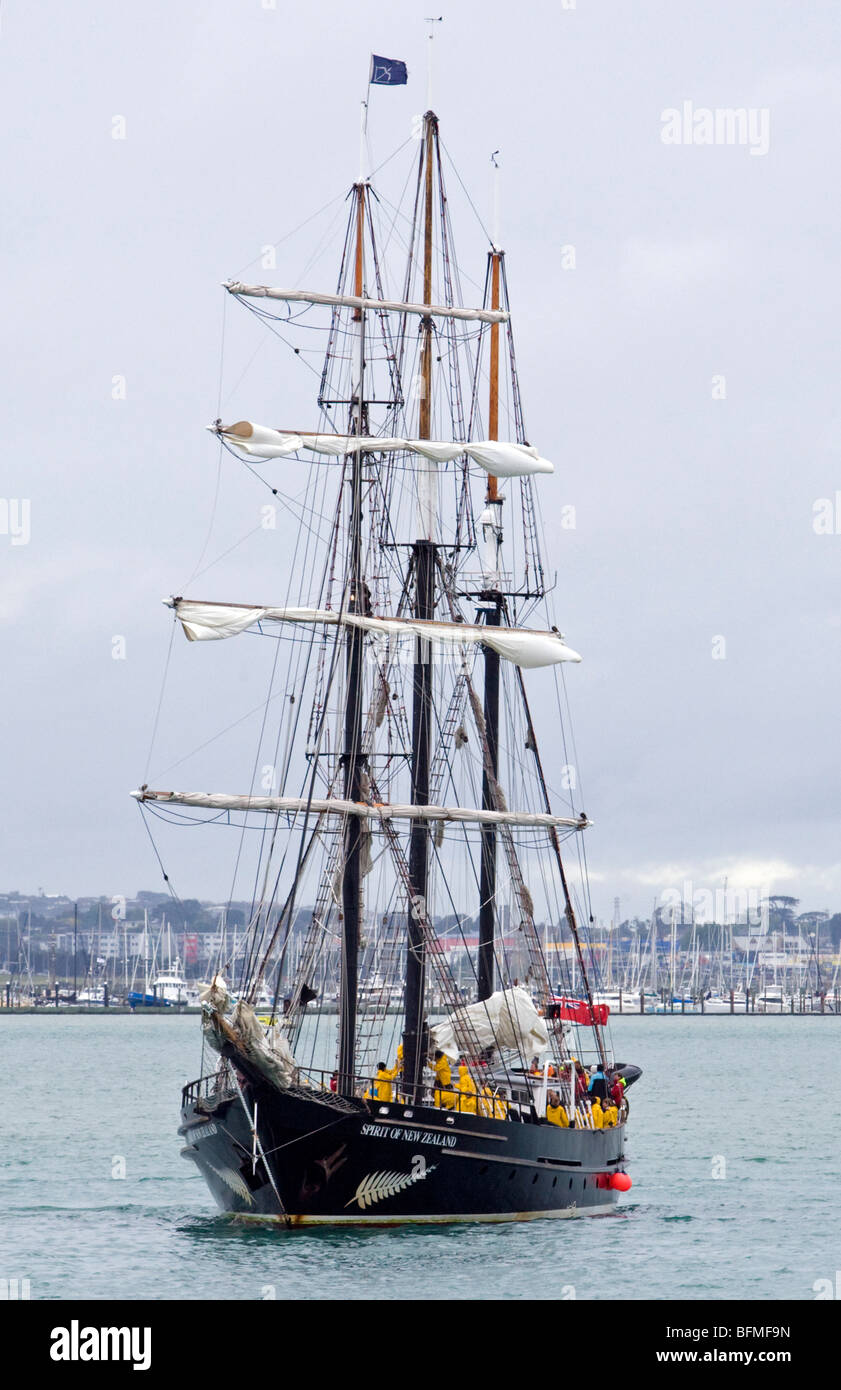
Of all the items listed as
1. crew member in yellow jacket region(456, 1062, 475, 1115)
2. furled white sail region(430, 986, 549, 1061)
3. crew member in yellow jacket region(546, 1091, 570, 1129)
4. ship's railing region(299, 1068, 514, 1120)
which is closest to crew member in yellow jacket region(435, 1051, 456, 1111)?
ship's railing region(299, 1068, 514, 1120)

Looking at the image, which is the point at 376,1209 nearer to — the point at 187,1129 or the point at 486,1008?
the point at 187,1129

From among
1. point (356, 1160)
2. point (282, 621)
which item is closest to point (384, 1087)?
point (356, 1160)

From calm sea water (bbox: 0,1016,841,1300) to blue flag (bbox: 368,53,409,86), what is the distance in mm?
28810

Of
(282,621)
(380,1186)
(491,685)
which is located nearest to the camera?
(380,1186)

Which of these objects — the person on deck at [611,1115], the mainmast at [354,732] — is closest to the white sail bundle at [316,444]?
the mainmast at [354,732]

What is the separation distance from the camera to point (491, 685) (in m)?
65.4

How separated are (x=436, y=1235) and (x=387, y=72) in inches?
1147

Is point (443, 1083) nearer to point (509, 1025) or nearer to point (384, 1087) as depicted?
point (384, 1087)

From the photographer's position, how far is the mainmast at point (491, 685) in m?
60.7


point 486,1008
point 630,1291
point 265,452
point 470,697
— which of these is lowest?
point 630,1291

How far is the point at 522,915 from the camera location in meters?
61.1

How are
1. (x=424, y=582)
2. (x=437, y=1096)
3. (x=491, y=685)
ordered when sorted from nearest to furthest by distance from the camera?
(x=437, y=1096) → (x=424, y=582) → (x=491, y=685)
